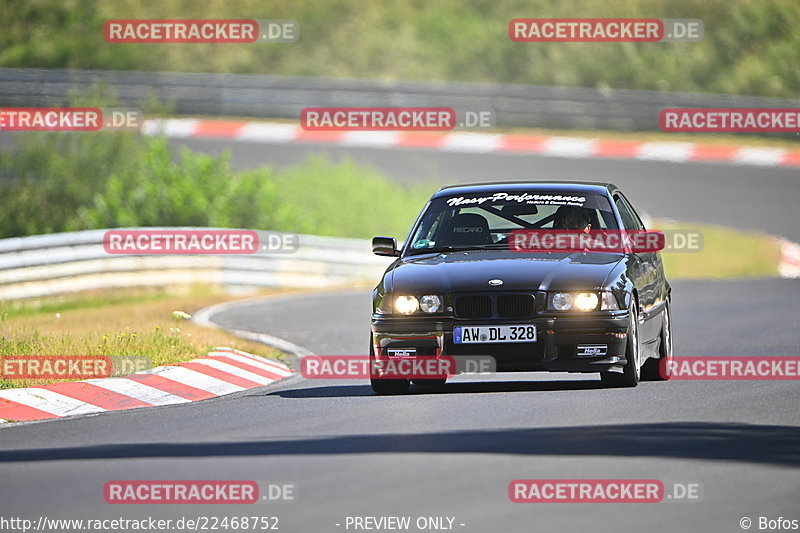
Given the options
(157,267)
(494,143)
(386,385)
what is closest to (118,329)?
(386,385)

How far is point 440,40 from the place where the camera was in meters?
46.9

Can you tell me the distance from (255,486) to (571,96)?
3097 centimetres

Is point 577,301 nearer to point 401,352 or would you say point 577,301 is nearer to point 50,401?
point 401,352

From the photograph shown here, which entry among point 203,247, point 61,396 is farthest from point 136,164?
point 61,396

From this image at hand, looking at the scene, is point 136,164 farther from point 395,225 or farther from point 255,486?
point 255,486

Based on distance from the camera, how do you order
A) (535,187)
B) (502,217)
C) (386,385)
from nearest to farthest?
(386,385), (502,217), (535,187)

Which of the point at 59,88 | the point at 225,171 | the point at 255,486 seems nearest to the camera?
the point at 255,486

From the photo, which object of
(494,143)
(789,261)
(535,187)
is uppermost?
(494,143)

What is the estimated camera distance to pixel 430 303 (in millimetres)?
11508

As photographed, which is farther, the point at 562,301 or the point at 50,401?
the point at 50,401

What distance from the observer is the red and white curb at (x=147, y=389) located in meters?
11.7

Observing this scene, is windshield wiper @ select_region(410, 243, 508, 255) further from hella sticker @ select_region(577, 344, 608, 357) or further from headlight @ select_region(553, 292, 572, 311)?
hella sticker @ select_region(577, 344, 608, 357)

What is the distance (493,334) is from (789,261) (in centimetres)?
1673

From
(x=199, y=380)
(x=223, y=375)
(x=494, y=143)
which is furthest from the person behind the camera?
(x=494, y=143)
